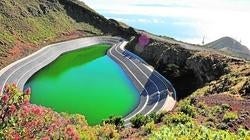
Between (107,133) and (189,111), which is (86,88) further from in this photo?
(107,133)

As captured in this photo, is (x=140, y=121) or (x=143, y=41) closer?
(x=140, y=121)

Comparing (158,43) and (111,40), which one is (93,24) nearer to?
(111,40)

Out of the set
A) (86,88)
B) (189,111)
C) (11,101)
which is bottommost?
(86,88)

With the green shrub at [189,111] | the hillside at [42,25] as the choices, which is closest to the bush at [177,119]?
the green shrub at [189,111]

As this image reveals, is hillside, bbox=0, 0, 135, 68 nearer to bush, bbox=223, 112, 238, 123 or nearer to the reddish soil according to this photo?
the reddish soil

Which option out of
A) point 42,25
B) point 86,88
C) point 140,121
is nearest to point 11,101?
point 140,121

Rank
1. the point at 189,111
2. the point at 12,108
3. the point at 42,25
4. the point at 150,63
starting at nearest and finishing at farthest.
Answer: the point at 12,108 < the point at 189,111 < the point at 150,63 < the point at 42,25

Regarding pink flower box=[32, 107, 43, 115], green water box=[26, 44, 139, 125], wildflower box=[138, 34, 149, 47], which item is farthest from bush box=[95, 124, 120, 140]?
wildflower box=[138, 34, 149, 47]
